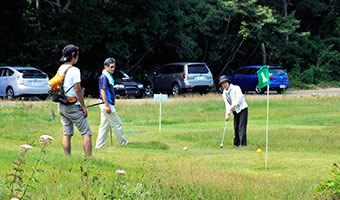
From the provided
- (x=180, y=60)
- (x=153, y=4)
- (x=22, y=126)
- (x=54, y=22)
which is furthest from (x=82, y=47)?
(x=22, y=126)

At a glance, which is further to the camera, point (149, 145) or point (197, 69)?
point (197, 69)

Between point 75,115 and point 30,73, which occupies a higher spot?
point 75,115

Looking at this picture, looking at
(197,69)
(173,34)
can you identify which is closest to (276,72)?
(197,69)

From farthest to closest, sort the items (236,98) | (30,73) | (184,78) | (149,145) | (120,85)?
(184,78)
(120,85)
(30,73)
(236,98)
(149,145)

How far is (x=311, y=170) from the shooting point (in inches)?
424

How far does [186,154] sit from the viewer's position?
12930 millimetres

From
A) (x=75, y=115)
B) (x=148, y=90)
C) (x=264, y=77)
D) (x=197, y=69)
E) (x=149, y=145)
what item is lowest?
(x=148, y=90)

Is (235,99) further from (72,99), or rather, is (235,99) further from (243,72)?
(243,72)

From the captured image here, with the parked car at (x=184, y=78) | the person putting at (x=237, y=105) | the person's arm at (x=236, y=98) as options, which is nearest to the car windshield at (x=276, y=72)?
the parked car at (x=184, y=78)

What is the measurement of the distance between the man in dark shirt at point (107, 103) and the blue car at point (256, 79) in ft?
74.8

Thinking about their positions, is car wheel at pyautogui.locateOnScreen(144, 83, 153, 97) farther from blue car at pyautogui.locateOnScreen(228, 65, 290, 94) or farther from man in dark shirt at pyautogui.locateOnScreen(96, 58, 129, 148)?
man in dark shirt at pyautogui.locateOnScreen(96, 58, 129, 148)

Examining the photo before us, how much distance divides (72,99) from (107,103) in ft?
11.8

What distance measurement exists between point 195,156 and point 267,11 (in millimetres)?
32571

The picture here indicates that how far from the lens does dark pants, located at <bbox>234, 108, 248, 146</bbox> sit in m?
14.8
